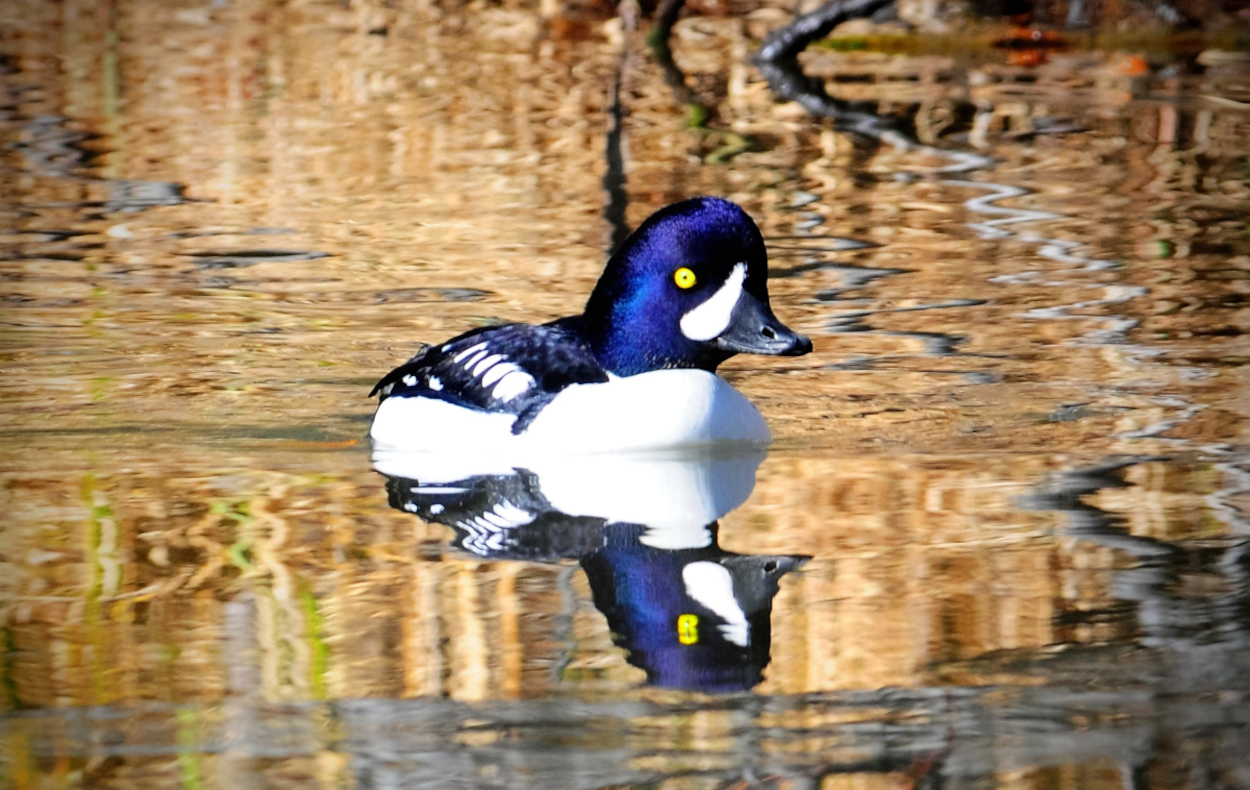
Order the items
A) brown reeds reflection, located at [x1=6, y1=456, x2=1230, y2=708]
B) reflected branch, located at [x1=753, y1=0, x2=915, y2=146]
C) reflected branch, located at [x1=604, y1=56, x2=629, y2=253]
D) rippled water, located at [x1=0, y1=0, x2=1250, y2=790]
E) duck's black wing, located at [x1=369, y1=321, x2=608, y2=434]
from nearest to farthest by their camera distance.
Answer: rippled water, located at [x1=0, y1=0, x2=1250, y2=790] < brown reeds reflection, located at [x1=6, y1=456, x2=1230, y2=708] < duck's black wing, located at [x1=369, y1=321, x2=608, y2=434] < reflected branch, located at [x1=604, y1=56, x2=629, y2=253] < reflected branch, located at [x1=753, y1=0, x2=915, y2=146]

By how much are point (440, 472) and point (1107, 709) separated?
277 centimetres

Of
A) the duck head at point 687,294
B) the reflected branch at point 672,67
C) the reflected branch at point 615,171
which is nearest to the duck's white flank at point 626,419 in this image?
the duck head at point 687,294

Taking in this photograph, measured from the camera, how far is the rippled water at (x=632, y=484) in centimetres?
396

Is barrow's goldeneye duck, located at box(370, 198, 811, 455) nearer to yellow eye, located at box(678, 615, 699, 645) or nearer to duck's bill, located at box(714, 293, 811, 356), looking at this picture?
duck's bill, located at box(714, 293, 811, 356)

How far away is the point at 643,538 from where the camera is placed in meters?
5.29

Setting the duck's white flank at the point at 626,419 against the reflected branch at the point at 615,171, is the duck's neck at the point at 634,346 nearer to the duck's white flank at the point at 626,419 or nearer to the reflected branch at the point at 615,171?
the duck's white flank at the point at 626,419

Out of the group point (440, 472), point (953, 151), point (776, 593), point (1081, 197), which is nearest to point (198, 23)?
point (953, 151)

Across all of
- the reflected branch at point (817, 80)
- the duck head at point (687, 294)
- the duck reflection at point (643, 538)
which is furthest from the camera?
the reflected branch at point (817, 80)

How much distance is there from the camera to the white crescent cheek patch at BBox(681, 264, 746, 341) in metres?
6.10

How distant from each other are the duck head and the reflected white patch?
4.22ft

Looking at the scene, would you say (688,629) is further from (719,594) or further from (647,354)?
(647,354)

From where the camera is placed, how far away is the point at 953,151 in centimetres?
1288

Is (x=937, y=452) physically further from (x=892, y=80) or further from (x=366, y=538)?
(x=892, y=80)

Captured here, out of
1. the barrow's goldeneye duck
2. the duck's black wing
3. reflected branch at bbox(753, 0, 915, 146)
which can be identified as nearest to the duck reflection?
the barrow's goldeneye duck
